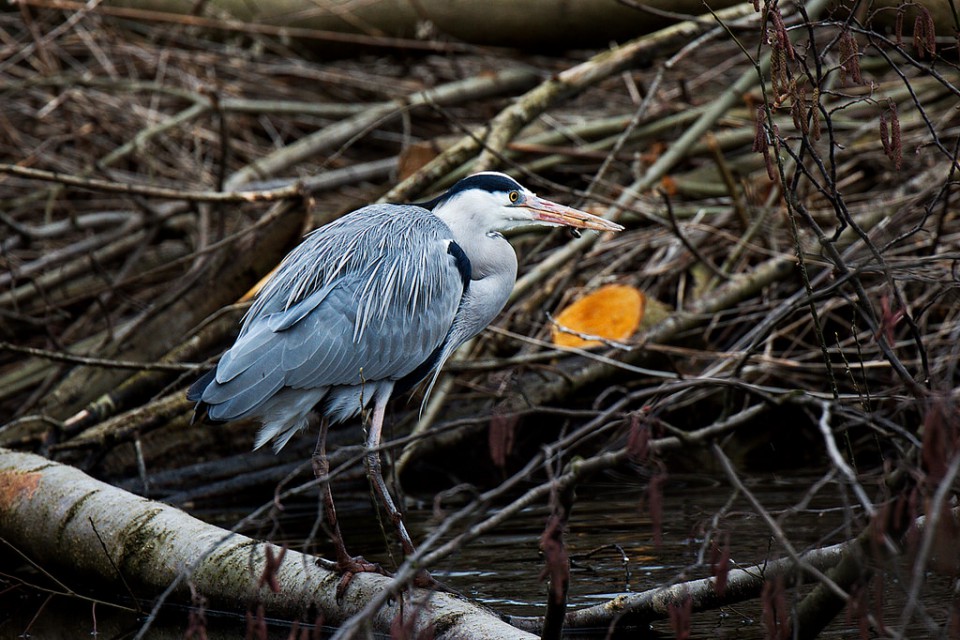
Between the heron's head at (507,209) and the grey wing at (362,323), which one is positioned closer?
the grey wing at (362,323)

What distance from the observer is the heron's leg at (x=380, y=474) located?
3916mm

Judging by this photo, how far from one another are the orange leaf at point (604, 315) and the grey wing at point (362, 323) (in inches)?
71.4

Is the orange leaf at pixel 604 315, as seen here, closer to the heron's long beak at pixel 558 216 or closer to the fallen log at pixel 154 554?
the heron's long beak at pixel 558 216

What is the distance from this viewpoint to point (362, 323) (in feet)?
14.1

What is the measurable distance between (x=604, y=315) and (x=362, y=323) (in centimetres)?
232

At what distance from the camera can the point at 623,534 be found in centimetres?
474

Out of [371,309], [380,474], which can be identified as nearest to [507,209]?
[371,309]

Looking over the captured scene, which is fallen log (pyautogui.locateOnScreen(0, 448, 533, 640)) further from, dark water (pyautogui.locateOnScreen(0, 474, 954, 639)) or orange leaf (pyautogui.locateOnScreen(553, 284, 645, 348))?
orange leaf (pyautogui.locateOnScreen(553, 284, 645, 348))

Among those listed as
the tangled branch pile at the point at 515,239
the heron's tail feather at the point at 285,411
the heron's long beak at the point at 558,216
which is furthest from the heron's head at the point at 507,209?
the heron's tail feather at the point at 285,411

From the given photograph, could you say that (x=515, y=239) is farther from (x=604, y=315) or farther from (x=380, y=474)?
(x=380, y=474)

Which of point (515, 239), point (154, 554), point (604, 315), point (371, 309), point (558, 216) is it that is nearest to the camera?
point (154, 554)

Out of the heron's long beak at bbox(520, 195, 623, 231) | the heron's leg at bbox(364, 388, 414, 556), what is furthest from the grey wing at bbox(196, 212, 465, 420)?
the heron's long beak at bbox(520, 195, 623, 231)

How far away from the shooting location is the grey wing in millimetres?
4078

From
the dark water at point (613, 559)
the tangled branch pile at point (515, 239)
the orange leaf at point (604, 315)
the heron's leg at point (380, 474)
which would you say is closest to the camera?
the dark water at point (613, 559)
